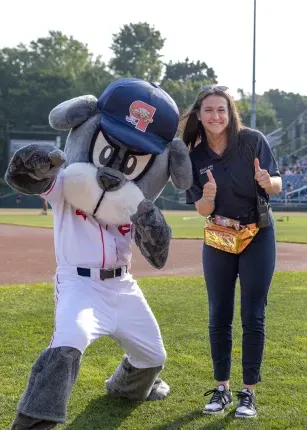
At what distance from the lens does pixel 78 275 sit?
3.56 meters

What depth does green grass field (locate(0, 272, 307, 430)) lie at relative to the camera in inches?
147

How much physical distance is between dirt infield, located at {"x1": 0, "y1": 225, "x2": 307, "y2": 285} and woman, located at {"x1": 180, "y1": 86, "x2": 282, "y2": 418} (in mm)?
5351

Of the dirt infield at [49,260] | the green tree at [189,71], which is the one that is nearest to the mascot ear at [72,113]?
the dirt infield at [49,260]

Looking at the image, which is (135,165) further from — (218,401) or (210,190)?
(218,401)

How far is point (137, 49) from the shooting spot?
269 feet

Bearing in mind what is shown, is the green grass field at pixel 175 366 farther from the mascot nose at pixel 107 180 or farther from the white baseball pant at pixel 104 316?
the mascot nose at pixel 107 180

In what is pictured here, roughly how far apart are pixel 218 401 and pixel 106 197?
1437 mm

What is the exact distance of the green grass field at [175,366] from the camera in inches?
147

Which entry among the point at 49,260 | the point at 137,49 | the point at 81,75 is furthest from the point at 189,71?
the point at 49,260

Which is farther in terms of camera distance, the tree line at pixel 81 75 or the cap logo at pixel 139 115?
the tree line at pixel 81 75

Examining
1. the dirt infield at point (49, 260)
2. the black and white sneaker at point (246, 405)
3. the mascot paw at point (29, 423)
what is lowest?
the dirt infield at point (49, 260)

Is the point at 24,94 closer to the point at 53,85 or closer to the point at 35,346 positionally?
the point at 53,85

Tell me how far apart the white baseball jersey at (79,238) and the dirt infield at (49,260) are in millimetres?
5304

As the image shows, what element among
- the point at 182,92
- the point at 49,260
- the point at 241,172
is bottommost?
the point at 49,260
